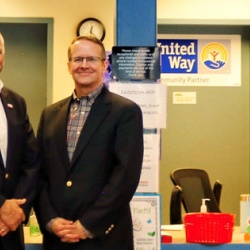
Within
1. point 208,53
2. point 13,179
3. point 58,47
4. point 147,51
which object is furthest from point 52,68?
point 13,179

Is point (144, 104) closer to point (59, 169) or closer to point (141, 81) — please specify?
point (141, 81)

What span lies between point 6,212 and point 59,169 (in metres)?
0.31

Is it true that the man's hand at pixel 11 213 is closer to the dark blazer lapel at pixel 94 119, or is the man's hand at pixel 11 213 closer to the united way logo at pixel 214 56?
the dark blazer lapel at pixel 94 119

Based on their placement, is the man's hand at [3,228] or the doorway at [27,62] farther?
the doorway at [27,62]

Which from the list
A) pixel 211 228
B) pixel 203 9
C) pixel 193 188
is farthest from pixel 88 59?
pixel 203 9

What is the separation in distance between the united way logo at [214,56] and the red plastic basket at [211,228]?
317 cm

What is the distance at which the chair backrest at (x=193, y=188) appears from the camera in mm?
5379

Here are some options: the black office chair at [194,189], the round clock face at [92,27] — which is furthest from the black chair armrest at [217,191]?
the round clock face at [92,27]

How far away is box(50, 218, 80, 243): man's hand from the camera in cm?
278

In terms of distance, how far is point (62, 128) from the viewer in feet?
9.71

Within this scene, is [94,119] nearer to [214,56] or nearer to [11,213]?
[11,213]

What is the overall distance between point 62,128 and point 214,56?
3.82 m

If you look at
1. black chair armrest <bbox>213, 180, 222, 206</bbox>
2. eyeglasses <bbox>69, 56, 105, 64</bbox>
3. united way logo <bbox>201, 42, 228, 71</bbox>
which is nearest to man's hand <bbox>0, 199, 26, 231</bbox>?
eyeglasses <bbox>69, 56, 105, 64</bbox>

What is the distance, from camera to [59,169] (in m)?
2.89
